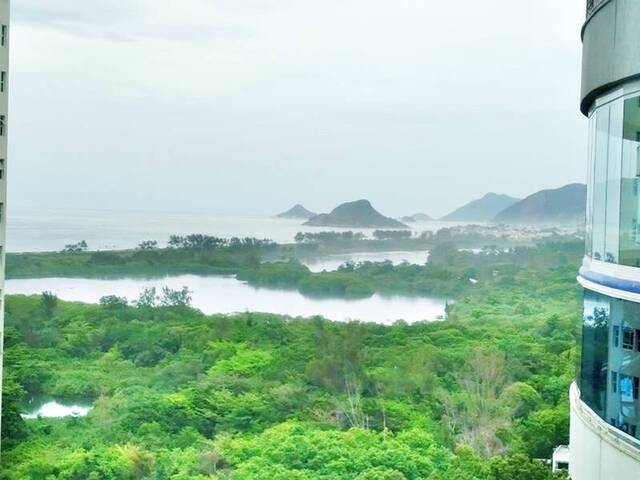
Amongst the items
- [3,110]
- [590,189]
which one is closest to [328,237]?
[3,110]

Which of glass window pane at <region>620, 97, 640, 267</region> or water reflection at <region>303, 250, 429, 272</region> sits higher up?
glass window pane at <region>620, 97, 640, 267</region>

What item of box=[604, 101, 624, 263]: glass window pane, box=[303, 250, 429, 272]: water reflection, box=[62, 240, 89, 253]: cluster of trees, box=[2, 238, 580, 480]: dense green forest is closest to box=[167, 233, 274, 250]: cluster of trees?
box=[303, 250, 429, 272]: water reflection

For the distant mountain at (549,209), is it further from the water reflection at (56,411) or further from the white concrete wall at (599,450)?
the white concrete wall at (599,450)

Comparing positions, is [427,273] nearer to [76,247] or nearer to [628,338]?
[76,247]

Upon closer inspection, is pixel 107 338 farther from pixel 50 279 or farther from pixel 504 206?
pixel 504 206

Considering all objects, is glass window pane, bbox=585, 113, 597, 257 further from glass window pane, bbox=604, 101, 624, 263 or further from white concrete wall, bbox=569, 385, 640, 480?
white concrete wall, bbox=569, 385, 640, 480

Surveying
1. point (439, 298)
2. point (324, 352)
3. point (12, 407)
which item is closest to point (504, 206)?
point (439, 298)

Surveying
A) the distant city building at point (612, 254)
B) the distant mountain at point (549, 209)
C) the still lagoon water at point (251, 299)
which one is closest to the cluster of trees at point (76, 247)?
the still lagoon water at point (251, 299)
